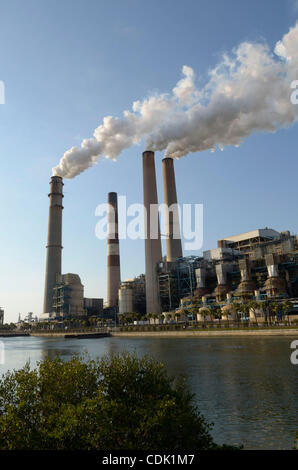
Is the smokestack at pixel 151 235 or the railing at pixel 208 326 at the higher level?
the smokestack at pixel 151 235

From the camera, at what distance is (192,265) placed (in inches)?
6486

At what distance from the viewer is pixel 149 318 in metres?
156

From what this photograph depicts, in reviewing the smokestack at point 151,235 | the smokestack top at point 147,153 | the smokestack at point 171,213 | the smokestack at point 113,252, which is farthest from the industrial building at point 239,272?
the smokestack top at point 147,153

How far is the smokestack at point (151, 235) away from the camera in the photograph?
164m

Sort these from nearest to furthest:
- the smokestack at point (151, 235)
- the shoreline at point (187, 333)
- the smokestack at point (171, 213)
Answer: the shoreline at point (187, 333)
the smokestack at point (151, 235)
the smokestack at point (171, 213)

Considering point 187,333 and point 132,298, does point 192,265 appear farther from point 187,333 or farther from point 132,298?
point 187,333

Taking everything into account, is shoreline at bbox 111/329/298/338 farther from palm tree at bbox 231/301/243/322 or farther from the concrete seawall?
palm tree at bbox 231/301/243/322

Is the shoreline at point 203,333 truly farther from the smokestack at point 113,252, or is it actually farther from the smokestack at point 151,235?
the smokestack at point 113,252

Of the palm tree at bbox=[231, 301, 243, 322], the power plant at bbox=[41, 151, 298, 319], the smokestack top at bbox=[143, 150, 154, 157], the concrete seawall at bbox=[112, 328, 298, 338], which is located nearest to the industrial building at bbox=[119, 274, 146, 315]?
the power plant at bbox=[41, 151, 298, 319]
